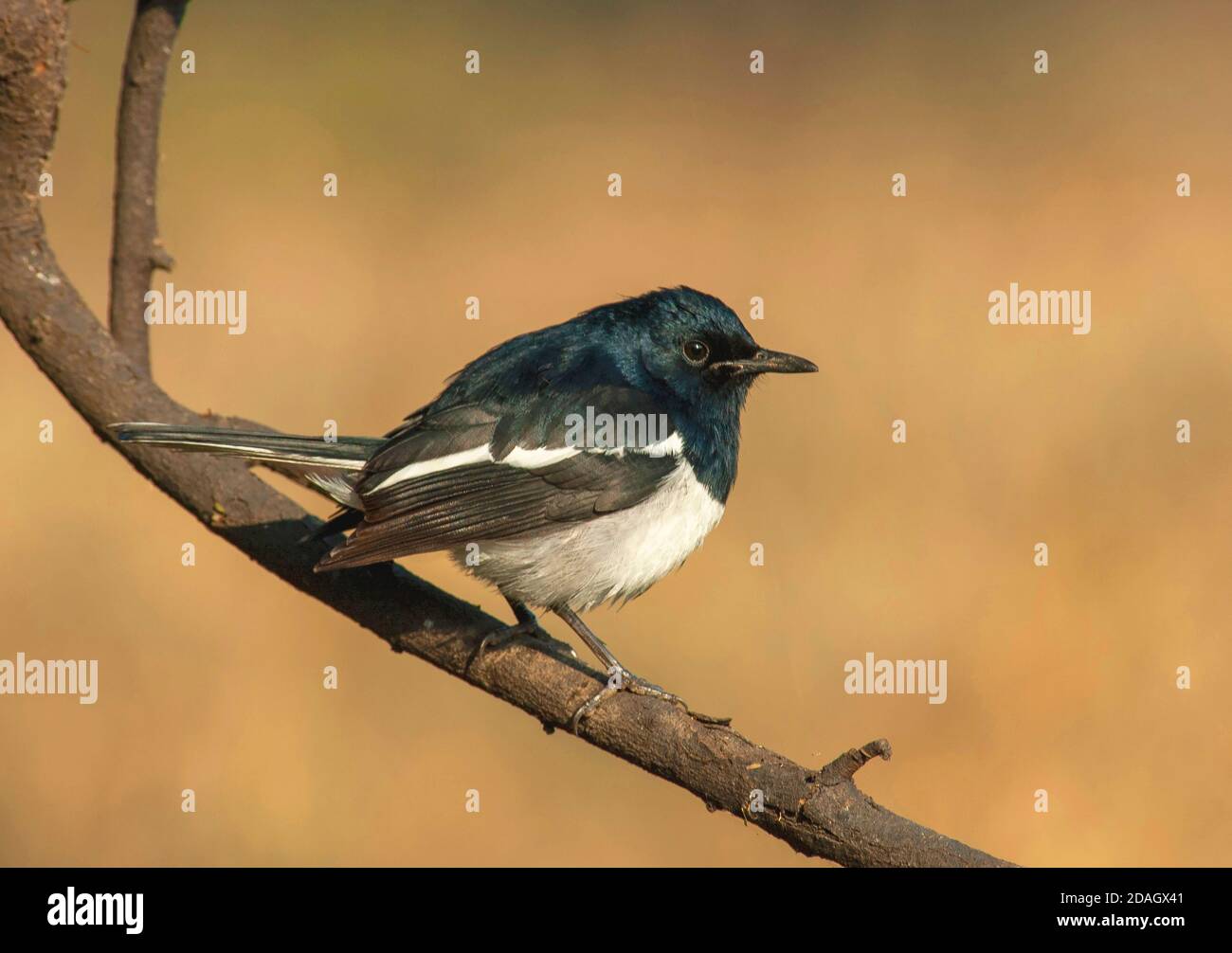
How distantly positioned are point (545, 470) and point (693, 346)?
0.66 meters

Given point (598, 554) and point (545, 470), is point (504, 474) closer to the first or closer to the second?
point (545, 470)

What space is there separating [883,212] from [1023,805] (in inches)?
167

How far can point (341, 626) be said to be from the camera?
264 inches

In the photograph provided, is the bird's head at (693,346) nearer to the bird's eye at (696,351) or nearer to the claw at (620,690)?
the bird's eye at (696,351)

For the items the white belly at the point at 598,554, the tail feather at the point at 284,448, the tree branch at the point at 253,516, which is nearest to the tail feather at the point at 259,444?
the tail feather at the point at 284,448

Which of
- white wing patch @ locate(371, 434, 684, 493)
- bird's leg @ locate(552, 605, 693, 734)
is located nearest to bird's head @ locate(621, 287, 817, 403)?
white wing patch @ locate(371, 434, 684, 493)

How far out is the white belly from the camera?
405 cm

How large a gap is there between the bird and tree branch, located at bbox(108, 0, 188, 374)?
688mm

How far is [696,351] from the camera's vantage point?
4.36 metres

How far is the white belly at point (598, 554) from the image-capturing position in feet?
13.3

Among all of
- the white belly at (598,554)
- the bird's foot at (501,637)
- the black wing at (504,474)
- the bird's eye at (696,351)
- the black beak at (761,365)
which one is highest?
the bird's eye at (696,351)

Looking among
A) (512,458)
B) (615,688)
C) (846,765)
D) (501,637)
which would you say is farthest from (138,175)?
(846,765)

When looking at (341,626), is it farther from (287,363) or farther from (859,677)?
(859,677)
